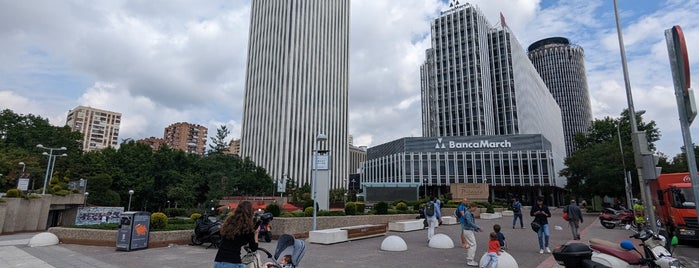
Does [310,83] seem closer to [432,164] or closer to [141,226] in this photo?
[432,164]

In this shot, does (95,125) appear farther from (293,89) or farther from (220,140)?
(220,140)

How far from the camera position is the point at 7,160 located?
32.4 meters

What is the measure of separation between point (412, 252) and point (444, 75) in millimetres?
80465

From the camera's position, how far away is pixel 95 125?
122438 mm

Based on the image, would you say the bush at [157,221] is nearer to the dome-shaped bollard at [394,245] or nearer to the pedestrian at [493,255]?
the dome-shaped bollard at [394,245]

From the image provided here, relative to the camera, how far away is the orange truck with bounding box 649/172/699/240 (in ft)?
46.1

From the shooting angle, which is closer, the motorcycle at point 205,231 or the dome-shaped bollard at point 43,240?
the motorcycle at point 205,231

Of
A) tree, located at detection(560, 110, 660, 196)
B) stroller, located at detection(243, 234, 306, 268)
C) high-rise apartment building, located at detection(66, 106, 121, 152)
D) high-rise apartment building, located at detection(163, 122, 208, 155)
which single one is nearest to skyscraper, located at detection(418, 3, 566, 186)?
tree, located at detection(560, 110, 660, 196)

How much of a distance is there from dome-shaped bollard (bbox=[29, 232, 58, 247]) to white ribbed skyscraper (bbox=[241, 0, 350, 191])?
8300 cm

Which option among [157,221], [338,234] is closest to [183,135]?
[157,221]

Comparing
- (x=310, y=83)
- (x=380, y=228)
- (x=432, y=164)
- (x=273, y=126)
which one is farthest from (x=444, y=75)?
(x=380, y=228)

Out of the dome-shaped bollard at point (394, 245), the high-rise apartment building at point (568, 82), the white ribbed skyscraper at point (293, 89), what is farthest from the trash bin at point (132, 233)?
the high-rise apartment building at point (568, 82)

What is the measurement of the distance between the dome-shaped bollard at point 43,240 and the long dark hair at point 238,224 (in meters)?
12.8

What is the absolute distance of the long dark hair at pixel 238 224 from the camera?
462 centimetres
